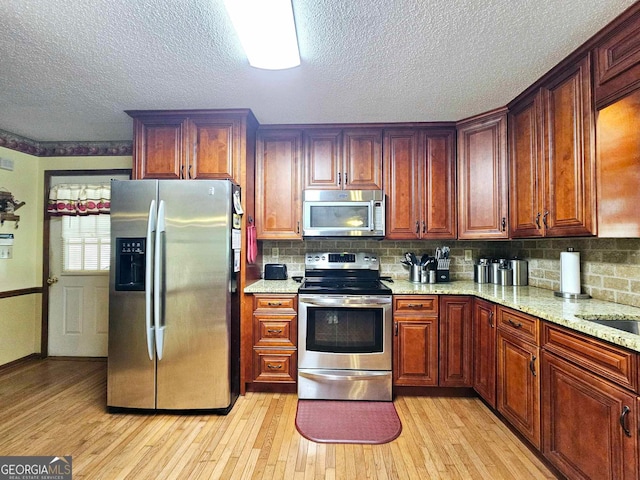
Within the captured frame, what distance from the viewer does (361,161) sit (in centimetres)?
298

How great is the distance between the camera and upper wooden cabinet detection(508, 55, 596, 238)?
1.85m

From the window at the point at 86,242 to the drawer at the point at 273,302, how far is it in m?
1.95

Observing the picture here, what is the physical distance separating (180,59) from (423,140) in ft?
6.71

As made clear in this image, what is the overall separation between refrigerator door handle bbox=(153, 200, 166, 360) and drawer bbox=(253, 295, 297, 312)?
703 mm

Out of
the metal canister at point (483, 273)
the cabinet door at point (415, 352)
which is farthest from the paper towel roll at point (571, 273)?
the cabinet door at point (415, 352)

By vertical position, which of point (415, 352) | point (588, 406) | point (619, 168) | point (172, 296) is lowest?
point (415, 352)

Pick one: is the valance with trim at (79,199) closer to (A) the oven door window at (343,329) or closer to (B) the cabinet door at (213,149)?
(B) the cabinet door at (213,149)

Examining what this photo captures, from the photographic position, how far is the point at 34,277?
3516mm

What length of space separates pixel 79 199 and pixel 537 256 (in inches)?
175

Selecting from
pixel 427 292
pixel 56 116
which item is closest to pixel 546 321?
pixel 427 292

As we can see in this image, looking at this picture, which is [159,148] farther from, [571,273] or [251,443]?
[571,273]

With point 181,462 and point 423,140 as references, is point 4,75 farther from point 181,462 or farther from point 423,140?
point 423,140

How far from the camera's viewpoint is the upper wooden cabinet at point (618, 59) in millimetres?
1533

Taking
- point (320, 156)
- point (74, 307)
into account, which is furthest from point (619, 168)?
point (74, 307)
